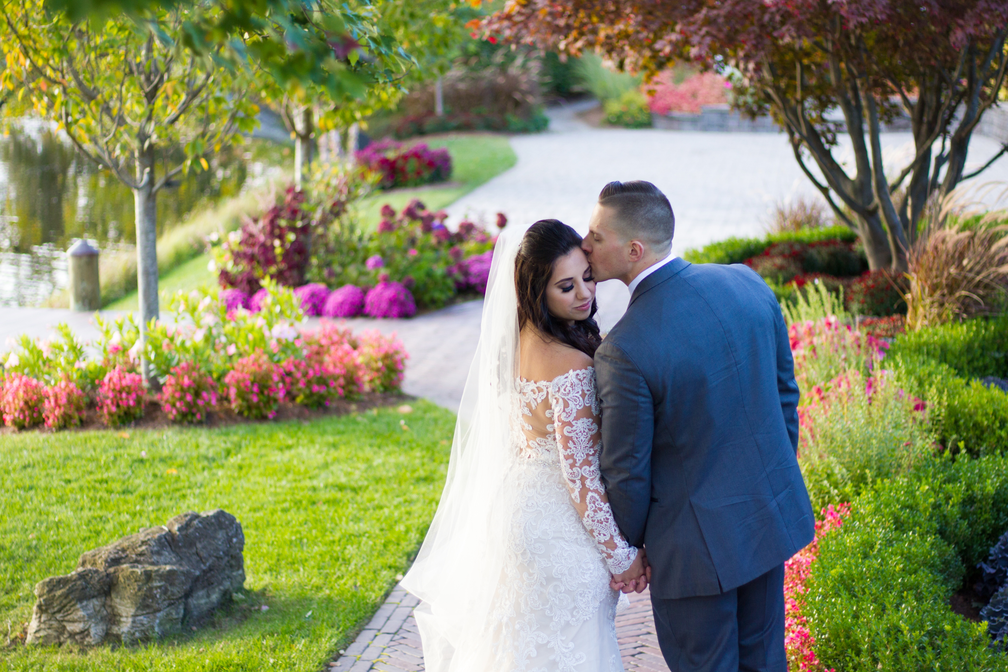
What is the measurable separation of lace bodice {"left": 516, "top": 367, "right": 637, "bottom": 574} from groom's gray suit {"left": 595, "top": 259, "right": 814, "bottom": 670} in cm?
5

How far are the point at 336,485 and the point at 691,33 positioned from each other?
4.61 m

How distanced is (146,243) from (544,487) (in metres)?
5.06

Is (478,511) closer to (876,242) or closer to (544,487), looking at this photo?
(544,487)

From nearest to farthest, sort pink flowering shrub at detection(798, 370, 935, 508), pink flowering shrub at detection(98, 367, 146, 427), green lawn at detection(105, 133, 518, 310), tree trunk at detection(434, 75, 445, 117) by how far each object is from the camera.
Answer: pink flowering shrub at detection(798, 370, 935, 508) < pink flowering shrub at detection(98, 367, 146, 427) < green lawn at detection(105, 133, 518, 310) < tree trunk at detection(434, 75, 445, 117)

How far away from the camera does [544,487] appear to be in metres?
2.85

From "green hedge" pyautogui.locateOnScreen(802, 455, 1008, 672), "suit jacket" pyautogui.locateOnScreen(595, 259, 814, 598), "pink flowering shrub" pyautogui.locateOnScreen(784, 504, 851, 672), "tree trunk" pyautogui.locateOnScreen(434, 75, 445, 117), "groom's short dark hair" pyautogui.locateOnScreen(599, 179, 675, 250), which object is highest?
"tree trunk" pyautogui.locateOnScreen(434, 75, 445, 117)

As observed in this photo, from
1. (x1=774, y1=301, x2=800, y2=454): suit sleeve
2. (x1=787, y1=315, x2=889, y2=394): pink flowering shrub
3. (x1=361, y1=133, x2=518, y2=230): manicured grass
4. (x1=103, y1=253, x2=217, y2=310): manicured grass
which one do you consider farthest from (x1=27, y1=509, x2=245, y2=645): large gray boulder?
(x1=361, y1=133, x2=518, y2=230): manicured grass

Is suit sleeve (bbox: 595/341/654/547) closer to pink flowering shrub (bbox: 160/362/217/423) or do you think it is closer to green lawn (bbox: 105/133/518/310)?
pink flowering shrub (bbox: 160/362/217/423)

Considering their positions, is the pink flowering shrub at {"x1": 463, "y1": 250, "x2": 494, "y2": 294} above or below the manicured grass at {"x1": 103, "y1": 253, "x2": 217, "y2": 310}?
above

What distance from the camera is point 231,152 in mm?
26219

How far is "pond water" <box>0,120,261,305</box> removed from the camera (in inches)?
589

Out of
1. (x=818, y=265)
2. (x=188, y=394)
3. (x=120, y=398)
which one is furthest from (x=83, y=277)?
(x=818, y=265)

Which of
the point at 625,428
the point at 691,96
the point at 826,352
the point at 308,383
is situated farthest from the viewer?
the point at 691,96

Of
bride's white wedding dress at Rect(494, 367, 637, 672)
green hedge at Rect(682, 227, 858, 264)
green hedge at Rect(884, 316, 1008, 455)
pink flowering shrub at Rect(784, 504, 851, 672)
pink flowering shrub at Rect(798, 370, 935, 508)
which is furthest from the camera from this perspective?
green hedge at Rect(682, 227, 858, 264)
